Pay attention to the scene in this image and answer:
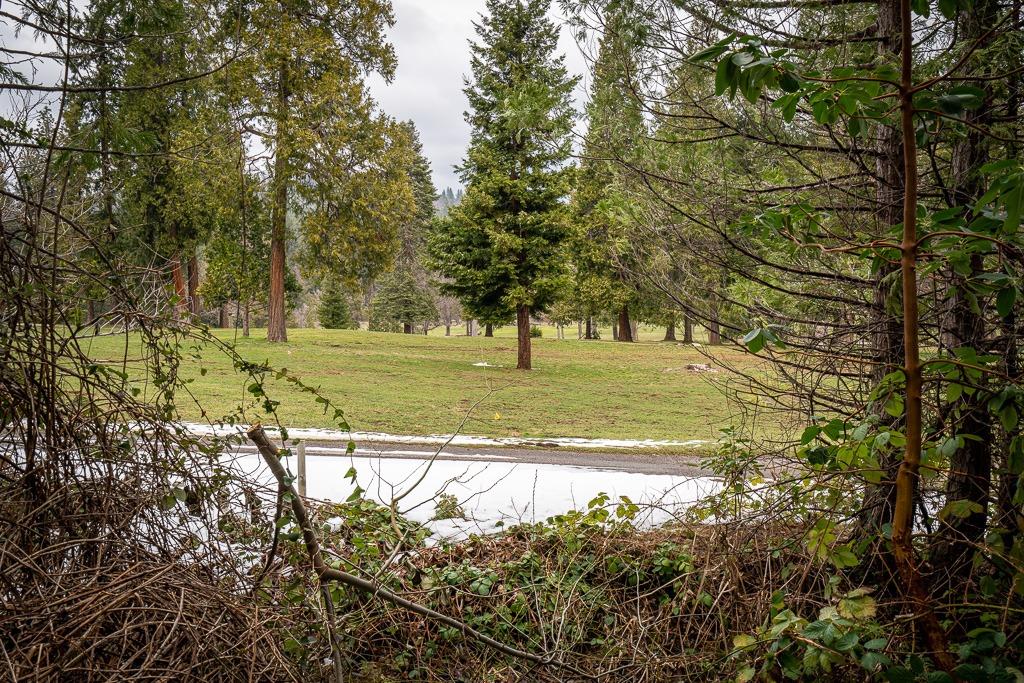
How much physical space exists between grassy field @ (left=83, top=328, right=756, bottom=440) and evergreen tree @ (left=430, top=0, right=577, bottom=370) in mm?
2598

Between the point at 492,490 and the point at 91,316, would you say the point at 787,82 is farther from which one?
the point at 492,490

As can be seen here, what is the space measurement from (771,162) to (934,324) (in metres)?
1.24

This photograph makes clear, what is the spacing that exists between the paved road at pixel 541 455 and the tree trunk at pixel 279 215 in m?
9.35

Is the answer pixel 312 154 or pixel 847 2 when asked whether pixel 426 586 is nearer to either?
pixel 847 2

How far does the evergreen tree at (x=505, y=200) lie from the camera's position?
1616cm

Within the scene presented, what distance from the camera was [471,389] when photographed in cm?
1501

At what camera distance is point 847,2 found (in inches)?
Result: 121

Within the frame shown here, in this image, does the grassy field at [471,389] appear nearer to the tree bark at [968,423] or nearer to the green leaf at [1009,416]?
the tree bark at [968,423]

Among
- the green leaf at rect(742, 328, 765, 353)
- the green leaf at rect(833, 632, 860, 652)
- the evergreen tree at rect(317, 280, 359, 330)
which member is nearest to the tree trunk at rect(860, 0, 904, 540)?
the green leaf at rect(833, 632, 860, 652)

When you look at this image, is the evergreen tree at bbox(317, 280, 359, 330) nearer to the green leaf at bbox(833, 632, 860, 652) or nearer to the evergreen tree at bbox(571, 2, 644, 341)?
the evergreen tree at bbox(571, 2, 644, 341)

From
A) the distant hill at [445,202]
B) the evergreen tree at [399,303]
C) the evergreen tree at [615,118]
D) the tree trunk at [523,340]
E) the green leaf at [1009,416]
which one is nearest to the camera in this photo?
the green leaf at [1009,416]

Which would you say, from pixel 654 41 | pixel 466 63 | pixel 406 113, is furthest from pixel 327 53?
pixel 406 113

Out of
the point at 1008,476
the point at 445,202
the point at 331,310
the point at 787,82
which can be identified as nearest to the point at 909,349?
the point at 787,82

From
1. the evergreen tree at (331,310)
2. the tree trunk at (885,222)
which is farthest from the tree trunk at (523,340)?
the evergreen tree at (331,310)
